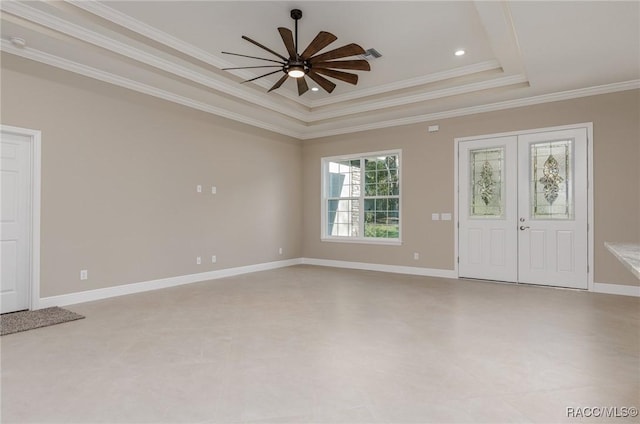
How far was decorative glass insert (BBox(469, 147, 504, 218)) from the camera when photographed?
585 centimetres

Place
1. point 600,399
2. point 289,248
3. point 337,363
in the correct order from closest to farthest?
point 600,399 < point 337,363 < point 289,248

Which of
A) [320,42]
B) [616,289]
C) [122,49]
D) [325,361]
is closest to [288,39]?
[320,42]

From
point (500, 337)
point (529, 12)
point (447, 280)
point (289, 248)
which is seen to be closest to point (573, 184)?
point (447, 280)

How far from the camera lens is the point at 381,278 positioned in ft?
20.1

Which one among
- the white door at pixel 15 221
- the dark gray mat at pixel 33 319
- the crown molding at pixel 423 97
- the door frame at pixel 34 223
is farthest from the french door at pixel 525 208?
the white door at pixel 15 221

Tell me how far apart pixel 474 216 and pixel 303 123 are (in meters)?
3.65

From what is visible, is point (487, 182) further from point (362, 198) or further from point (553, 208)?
point (362, 198)

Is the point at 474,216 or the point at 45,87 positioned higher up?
the point at 45,87

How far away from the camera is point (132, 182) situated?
4.93 metres

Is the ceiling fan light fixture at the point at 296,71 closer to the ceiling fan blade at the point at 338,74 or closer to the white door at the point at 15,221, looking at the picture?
the ceiling fan blade at the point at 338,74

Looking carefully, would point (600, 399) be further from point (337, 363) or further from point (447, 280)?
point (447, 280)

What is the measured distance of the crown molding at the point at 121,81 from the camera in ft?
12.8

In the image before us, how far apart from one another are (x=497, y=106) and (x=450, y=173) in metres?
1.28

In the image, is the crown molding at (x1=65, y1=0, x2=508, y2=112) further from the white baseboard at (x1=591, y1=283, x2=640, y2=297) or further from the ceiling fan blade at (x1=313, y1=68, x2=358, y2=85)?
the white baseboard at (x1=591, y1=283, x2=640, y2=297)
